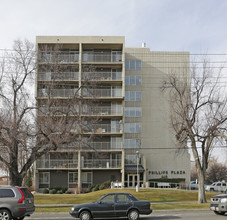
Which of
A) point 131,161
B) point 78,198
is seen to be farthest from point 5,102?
point 131,161

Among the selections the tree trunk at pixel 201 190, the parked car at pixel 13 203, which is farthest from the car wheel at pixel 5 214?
the tree trunk at pixel 201 190

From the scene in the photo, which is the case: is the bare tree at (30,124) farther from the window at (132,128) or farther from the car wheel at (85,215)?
the window at (132,128)

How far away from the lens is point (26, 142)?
2572cm

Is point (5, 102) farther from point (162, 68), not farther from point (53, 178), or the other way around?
point (162, 68)

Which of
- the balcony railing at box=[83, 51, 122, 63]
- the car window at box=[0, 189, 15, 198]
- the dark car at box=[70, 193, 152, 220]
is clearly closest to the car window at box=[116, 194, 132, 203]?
the dark car at box=[70, 193, 152, 220]

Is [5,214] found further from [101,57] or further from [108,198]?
[101,57]

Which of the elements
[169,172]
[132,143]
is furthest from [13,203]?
[169,172]

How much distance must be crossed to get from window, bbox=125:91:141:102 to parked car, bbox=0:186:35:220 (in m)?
39.5

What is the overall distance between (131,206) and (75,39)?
37.8 metres

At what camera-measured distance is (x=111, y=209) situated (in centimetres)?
1777

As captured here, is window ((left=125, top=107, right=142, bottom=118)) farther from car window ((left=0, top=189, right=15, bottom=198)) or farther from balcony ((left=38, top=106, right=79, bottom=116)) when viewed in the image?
car window ((left=0, top=189, right=15, bottom=198))

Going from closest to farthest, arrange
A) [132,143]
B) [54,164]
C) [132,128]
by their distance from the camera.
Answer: [54,164] → [132,143] → [132,128]

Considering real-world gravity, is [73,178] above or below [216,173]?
above

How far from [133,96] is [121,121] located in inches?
262
